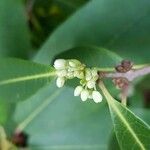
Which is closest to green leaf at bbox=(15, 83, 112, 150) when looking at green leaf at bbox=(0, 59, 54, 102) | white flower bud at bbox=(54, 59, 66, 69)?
green leaf at bbox=(0, 59, 54, 102)

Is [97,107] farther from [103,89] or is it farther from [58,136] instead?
[103,89]

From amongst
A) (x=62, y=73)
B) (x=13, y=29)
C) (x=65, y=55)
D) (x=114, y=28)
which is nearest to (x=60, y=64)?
(x=62, y=73)

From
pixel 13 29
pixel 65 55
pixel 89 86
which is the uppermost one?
pixel 13 29

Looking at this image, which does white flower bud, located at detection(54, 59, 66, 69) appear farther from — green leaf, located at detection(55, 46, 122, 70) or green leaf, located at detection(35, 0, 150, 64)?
green leaf, located at detection(35, 0, 150, 64)

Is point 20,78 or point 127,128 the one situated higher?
point 20,78

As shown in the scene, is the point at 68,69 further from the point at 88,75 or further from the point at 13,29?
the point at 13,29

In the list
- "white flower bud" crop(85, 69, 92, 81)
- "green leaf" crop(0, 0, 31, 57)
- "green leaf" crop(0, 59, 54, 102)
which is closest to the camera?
"white flower bud" crop(85, 69, 92, 81)
